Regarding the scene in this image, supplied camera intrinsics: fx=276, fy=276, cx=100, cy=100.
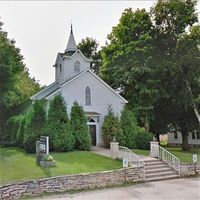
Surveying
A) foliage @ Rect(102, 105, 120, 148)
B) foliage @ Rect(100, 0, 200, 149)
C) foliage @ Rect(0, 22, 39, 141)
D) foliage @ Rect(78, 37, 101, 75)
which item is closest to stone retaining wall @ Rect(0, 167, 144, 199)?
foliage @ Rect(102, 105, 120, 148)

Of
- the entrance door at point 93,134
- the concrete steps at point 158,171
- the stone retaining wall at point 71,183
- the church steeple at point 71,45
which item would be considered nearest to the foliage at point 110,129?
the entrance door at point 93,134

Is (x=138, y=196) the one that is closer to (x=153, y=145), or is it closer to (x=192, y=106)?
(x=153, y=145)

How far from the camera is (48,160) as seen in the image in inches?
585

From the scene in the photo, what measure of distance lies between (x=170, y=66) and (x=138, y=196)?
1748 cm

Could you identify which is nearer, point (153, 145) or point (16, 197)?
point (16, 197)

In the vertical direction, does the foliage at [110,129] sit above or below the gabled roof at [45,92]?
below

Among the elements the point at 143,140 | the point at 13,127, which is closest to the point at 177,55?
the point at 143,140

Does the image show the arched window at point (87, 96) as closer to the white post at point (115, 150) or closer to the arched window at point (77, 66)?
the arched window at point (77, 66)

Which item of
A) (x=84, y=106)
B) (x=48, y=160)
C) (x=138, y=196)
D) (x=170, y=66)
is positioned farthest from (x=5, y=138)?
(x=138, y=196)

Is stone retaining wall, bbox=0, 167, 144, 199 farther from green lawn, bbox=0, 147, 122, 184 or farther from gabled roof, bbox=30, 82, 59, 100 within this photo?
gabled roof, bbox=30, 82, 59, 100

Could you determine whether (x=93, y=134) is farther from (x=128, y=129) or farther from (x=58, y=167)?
(x=58, y=167)

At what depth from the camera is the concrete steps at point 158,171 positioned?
622 inches

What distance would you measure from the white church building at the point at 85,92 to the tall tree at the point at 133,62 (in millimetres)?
2221

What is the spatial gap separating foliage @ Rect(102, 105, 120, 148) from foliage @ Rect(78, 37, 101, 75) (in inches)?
638
